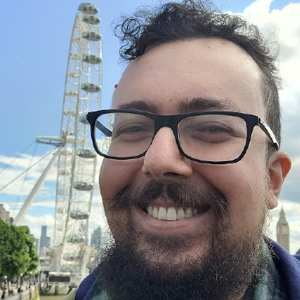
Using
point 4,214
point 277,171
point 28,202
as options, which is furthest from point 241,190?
point 4,214

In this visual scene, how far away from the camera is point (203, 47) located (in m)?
0.98

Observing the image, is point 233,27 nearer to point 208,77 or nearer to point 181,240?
point 208,77

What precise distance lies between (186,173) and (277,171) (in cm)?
30

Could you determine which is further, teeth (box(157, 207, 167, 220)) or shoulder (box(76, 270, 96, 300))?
shoulder (box(76, 270, 96, 300))

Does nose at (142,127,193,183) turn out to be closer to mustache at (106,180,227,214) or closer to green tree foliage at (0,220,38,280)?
mustache at (106,180,227,214)

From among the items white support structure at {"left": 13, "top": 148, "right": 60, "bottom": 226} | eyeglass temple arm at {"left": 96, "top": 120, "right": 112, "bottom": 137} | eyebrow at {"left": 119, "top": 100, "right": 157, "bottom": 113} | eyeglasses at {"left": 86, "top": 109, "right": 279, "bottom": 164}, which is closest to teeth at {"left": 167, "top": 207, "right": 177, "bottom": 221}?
eyeglasses at {"left": 86, "top": 109, "right": 279, "bottom": 164}

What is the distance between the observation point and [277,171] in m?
1.04

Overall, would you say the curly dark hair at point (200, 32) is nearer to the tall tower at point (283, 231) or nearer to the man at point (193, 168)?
the man at point (193, 168)

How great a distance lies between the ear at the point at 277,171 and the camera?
1011 millimetres

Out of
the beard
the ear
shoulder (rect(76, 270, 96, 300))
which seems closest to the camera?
the beard

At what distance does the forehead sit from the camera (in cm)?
91

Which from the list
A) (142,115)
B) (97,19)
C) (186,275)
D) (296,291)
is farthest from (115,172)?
(97,19)

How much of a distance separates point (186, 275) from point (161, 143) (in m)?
0.24

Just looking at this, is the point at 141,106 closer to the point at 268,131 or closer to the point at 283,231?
the point at 268,131
